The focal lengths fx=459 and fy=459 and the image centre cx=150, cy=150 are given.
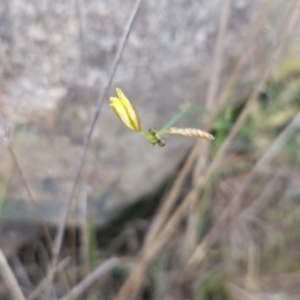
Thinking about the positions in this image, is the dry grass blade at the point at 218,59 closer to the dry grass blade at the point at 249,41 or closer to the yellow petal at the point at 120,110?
the dry grass blade at the point at 249,41

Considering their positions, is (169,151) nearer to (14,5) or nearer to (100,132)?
(100,132)

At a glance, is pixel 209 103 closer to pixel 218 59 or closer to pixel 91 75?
pixel 218 59

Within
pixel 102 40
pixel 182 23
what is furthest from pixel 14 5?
pixel 182 23

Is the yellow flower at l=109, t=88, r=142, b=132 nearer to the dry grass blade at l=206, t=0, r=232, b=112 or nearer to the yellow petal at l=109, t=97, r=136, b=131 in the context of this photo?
the yellow petal at l=109, t=97, r=136, b=131

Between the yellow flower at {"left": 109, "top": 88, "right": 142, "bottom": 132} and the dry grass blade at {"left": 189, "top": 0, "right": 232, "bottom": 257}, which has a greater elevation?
the yellow flower at {"left": 109, "top": 88, "right": 142, "bottom": 132}

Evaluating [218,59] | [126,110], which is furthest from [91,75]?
[126,110]

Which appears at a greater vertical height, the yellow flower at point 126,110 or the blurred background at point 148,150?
the yellow flower at point 126,110

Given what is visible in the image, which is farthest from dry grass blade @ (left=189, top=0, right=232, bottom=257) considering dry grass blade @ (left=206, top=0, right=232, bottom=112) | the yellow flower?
the yellow flower

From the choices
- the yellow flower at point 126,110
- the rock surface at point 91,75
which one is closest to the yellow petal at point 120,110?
the yellow flower at point 126,110
